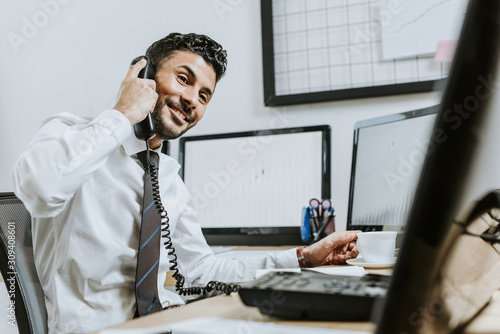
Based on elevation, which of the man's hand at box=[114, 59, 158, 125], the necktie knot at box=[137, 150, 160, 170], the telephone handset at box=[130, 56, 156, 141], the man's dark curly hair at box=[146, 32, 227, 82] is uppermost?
the man's dark curly hair at box=[146, 32, 227, 82]

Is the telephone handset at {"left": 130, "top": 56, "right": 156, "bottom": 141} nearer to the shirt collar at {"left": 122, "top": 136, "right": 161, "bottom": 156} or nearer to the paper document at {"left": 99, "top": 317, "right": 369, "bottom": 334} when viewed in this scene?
the shirt collar at {"left": 122, "top": 136, "right": 161, "bottom": 156}

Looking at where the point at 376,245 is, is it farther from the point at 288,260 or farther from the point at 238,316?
the point at 238,316

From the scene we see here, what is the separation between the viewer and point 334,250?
1.06m

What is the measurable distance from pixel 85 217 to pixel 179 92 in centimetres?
53

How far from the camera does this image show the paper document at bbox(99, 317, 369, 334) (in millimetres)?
396

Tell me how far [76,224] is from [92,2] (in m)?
1.44

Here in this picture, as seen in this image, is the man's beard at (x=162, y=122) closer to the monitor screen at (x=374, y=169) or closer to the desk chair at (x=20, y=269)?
the desk chair at (x=20, y=269)

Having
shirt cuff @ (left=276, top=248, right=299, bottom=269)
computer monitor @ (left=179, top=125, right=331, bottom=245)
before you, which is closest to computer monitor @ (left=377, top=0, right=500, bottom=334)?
shirt cuff @ (left=276, top=248, right=299, bottom=269)

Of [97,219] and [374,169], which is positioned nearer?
[97,219]

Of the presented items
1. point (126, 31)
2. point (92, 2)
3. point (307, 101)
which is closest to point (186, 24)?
point (126, 31)

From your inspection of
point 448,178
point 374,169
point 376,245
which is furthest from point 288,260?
point 448,178

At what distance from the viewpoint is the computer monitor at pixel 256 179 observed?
1604 millimetres

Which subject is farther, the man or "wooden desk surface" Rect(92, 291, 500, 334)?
the man

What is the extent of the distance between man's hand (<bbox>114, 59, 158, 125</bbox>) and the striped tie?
0.61 feet
